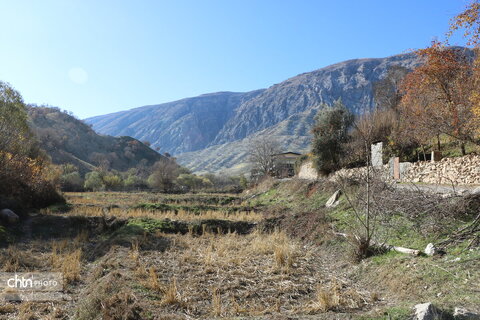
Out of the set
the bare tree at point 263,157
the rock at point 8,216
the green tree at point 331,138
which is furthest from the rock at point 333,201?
the bare tree at point 263,157

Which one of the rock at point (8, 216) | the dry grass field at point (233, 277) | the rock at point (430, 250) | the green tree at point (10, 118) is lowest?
the dry grass field at point (233, 277)

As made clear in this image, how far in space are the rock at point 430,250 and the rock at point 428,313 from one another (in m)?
2.68

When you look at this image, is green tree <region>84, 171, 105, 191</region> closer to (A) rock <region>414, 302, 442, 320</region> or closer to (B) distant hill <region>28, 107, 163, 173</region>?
(B) distant hill <region>28, 107, 163, 173</region>

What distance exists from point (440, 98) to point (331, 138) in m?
7.91

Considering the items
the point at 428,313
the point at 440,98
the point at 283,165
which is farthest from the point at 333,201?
the point at 283,165

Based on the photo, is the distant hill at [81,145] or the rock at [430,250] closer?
the rock at [430,250]

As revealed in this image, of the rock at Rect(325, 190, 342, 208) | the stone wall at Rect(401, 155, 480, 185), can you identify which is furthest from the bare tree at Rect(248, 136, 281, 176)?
the rock at Rect(325, 190, 342, 208)

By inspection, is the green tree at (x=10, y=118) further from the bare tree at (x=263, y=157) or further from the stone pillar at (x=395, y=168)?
the bare tree at (x=263, y=157)

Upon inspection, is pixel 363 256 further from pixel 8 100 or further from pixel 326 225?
pixel 8 100

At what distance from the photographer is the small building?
42647 millimetres

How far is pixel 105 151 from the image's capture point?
79.2 m

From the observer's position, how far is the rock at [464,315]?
397 cm

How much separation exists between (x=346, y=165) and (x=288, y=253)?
693 inches

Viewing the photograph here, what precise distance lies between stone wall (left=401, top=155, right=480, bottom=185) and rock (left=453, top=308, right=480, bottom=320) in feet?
30.0
